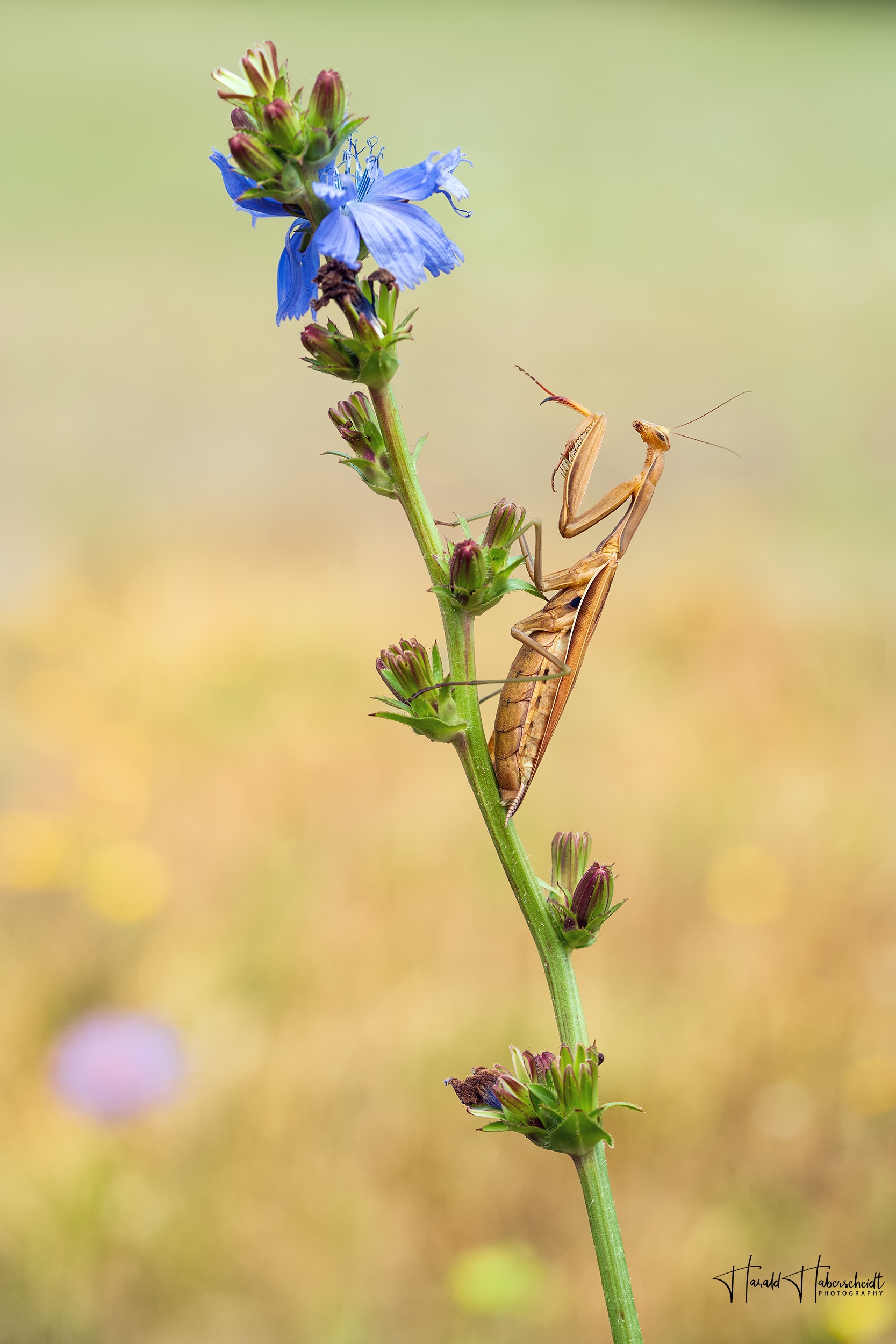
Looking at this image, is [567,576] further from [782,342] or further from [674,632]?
[782,342]

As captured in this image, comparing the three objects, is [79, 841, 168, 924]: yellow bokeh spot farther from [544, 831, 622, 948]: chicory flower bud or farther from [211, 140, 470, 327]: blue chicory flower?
[211, 140, 470, 327]: blue chicory flower

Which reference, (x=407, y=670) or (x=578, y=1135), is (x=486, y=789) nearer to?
(x=407, y=670)


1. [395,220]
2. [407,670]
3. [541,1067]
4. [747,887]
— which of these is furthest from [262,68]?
[747,887]

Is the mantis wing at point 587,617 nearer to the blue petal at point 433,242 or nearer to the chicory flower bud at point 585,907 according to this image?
the chicory flower bud at point 585,907

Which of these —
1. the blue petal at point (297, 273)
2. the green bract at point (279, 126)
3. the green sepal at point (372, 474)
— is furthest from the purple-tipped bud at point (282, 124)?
the green sepal at point (372, 474)

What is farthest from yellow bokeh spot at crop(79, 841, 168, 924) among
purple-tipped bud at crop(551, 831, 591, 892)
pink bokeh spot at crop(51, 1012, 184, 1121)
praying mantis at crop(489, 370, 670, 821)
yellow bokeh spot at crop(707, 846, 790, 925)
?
purple-tipped bud at crop(551, 831, 591, 892)

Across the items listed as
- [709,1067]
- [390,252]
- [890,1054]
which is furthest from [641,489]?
[890,1054]
